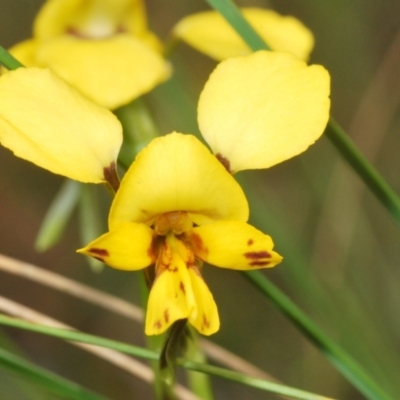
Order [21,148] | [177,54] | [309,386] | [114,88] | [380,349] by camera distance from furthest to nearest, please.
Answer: [177,54], [309,386], [380,349], [114,88], [21,148]

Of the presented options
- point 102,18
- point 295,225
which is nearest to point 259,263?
point 102,18

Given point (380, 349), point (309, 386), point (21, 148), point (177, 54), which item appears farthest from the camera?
point (177, 54)

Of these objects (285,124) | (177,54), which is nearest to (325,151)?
(177,54)

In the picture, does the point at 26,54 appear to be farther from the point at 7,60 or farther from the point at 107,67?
the point at 7,60

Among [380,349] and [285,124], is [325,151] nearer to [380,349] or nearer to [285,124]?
[380,349]

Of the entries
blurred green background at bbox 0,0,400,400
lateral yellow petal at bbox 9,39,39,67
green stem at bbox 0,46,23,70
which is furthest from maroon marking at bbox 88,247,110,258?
blurred green background at bbox 0,0,400,400

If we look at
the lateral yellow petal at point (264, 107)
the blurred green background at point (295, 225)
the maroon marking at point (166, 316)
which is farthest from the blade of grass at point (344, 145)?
the blurred green background at point (295, 225)

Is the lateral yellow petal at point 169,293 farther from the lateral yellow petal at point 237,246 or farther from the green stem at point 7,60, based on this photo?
the green stem at point 7,60

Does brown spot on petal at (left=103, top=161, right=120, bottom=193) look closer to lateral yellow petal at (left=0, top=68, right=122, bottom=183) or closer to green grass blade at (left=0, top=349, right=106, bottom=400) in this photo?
lateral yellow petal at (left=0, top=68, right=122, bottom=183)
